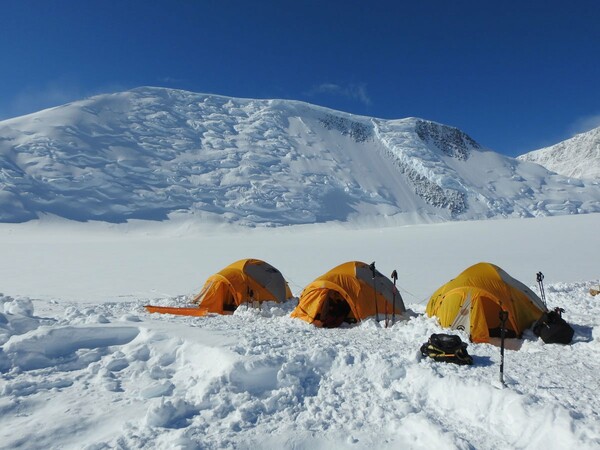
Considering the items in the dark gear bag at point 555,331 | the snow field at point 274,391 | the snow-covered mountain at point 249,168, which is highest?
the snow-covered mountain at point 249,168

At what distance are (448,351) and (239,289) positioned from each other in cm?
694

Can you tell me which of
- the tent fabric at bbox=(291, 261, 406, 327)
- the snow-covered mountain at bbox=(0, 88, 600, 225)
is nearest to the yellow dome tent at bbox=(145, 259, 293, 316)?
the tent fabric at bbox=(291, 261, 406, 327)

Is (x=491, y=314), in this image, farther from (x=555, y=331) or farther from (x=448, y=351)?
(x=448, y=351)

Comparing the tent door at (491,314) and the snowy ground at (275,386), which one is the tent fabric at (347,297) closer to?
the snowy ground at (275,386)

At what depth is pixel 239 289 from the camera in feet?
40.8

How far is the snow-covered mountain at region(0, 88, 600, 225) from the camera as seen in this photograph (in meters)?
67.2

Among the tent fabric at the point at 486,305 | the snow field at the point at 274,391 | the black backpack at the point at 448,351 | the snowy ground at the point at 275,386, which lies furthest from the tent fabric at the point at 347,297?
the black backpack at the point at 448,351

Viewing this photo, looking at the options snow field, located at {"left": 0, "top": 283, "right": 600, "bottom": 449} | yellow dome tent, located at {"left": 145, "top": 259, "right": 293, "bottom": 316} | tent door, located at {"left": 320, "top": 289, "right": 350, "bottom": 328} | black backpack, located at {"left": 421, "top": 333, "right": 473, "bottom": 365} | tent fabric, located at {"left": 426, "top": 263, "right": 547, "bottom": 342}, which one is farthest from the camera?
yellow dome tent, located at {"left": 145, "top": 259, "right": 293, "bottom": 316}

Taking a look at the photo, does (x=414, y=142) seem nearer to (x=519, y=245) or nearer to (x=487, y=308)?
(x=519, y=245)

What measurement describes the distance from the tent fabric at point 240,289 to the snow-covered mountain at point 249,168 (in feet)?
179

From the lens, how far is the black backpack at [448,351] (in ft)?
22.2

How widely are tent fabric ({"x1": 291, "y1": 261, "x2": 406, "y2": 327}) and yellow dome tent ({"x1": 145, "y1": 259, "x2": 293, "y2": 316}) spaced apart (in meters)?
2.11

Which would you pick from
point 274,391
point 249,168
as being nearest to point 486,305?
point 274,391

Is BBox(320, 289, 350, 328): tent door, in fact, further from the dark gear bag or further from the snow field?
the dark gear bag
